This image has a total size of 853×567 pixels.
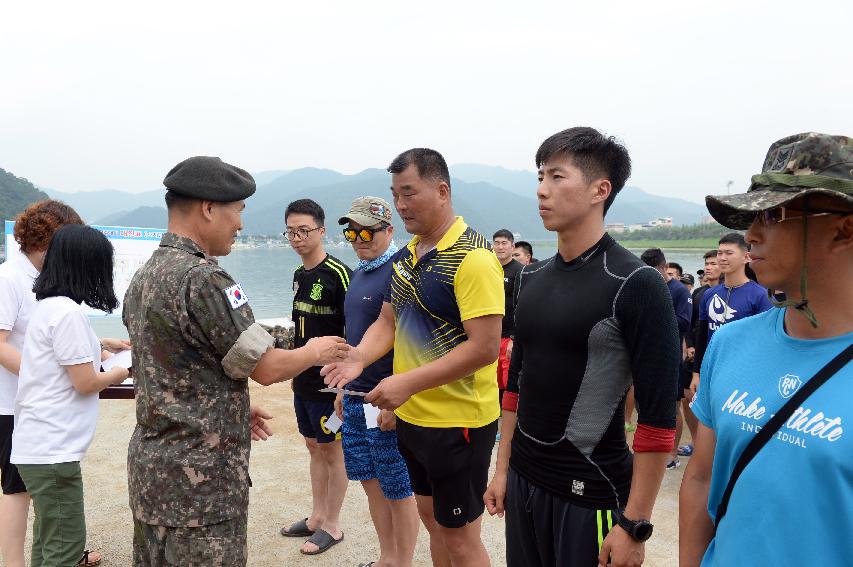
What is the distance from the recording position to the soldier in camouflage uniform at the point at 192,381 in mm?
2141

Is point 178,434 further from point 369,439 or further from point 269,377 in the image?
point 369,439

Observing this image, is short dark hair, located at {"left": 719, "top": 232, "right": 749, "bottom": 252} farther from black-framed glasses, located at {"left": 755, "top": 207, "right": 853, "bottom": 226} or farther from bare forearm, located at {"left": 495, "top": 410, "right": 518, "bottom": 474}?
black-framed glasses, located at {"left": 755, "top": 207, "right": 853, "bottom": 226}

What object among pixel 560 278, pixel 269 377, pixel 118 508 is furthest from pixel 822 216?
pixel 118 508

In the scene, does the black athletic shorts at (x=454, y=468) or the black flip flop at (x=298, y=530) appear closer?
the black athletic shorts at (x=454, y=468)

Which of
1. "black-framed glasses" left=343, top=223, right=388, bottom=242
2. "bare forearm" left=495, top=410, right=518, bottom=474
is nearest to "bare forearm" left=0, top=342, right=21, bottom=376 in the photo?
"black-framed glasses" left=343, top=223, right=388, bottom=242

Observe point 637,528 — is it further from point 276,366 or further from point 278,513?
point 278,513

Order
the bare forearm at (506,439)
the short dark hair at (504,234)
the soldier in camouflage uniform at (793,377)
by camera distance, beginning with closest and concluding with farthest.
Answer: the soldier in camouflage uniform at (793,377)
the bare forearm at (506,439)
the short dark hair at (504,234)

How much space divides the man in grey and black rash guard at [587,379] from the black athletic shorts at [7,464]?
2838 millimetres

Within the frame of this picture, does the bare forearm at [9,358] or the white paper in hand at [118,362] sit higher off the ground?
the bare forearm at [9,358]

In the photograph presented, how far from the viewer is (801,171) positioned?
1.35 meters

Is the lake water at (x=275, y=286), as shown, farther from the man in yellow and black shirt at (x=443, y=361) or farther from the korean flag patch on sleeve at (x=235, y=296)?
the man in yellow and black shirt at (x=443, y=361)

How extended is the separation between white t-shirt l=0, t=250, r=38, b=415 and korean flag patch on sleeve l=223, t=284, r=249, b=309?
178 cm

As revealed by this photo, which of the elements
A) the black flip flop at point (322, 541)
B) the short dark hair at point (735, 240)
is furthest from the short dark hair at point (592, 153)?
the short dark hair at point (735, 240)

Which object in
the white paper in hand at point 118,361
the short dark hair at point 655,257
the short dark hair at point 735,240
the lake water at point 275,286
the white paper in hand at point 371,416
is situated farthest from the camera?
the short dark hair at point 655,257
